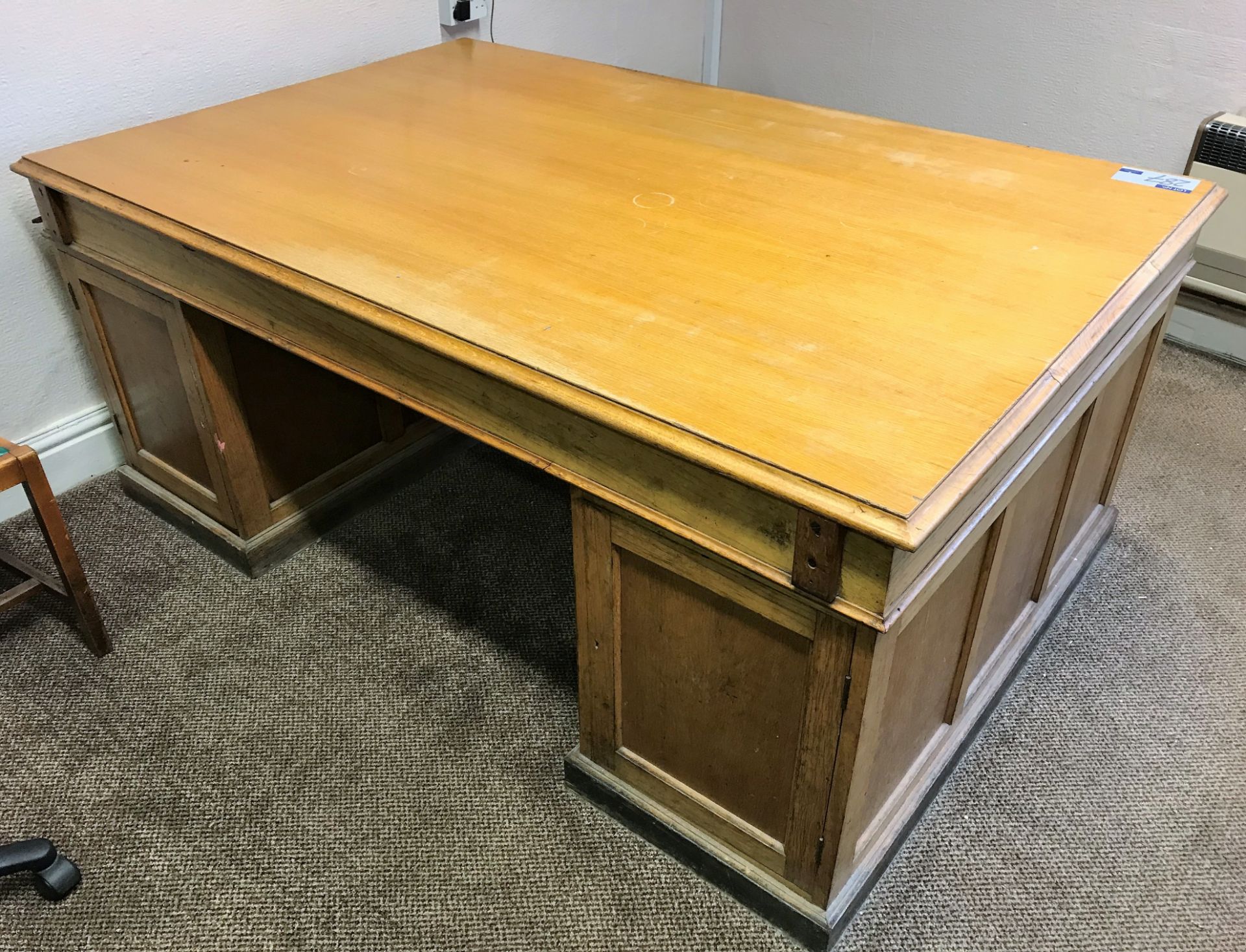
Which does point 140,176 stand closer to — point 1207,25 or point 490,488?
point 490,488

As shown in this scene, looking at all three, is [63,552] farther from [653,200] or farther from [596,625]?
[653,200]

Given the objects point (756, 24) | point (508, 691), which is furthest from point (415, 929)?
point (756, 24)

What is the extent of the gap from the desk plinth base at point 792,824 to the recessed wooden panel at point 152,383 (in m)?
0.95

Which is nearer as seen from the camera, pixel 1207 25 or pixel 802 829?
pixel 802 829

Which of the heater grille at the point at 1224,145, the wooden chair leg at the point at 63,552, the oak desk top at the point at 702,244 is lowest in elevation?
the wooden chair leg at the point at 63,552

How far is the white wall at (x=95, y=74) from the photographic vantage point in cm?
177

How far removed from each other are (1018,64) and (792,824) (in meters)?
2.32

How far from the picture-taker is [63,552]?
1578mm

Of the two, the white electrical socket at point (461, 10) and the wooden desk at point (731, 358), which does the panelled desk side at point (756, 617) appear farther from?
the white electrical socket at point (461, 10)

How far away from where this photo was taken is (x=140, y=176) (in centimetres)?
158

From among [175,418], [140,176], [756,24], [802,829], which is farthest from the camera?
[756,24]

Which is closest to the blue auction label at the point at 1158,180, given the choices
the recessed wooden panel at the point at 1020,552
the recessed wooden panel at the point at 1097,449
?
the recessed wooden panel at the point at 1097,449

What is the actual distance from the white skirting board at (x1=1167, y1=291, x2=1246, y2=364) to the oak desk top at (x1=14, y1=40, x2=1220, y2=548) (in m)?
1.11

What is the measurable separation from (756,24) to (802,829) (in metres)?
2.75
